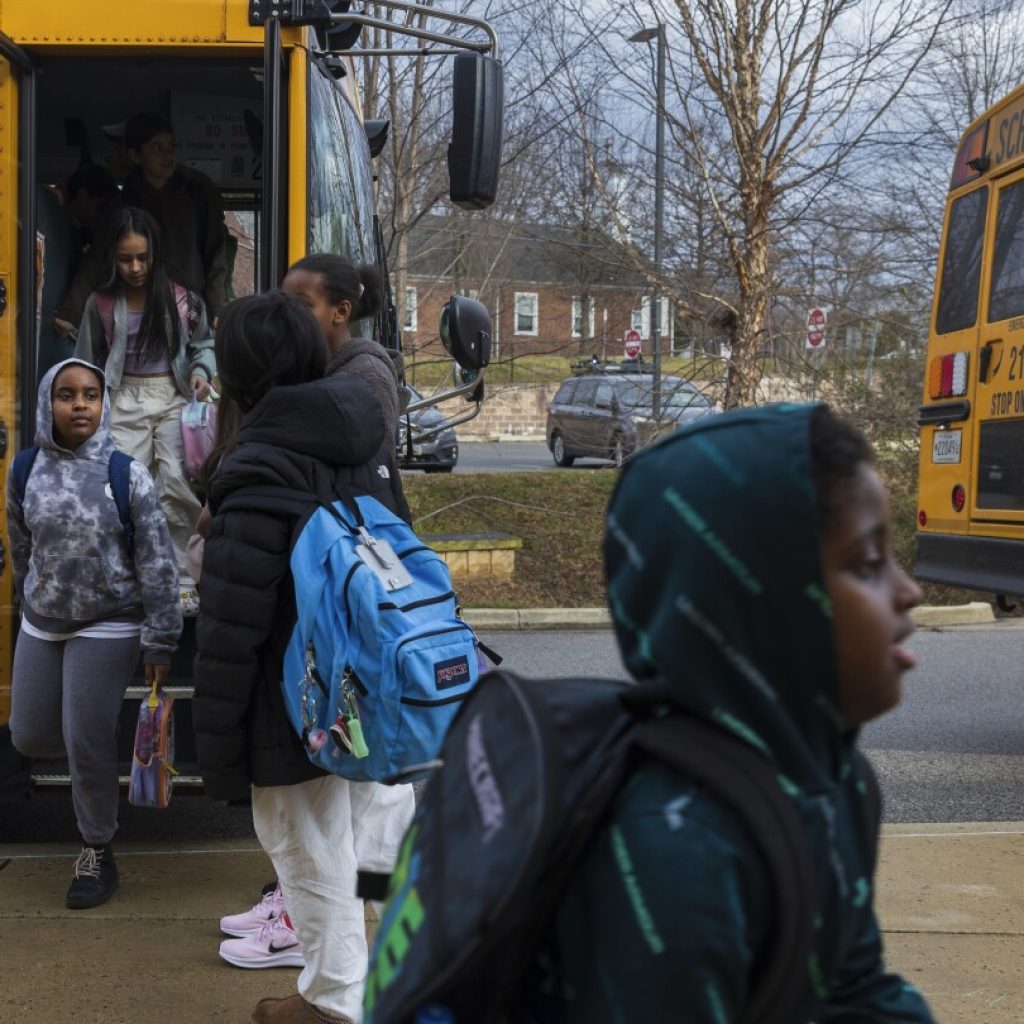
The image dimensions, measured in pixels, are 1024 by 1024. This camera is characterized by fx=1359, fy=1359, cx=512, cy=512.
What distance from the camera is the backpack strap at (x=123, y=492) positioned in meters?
4.23

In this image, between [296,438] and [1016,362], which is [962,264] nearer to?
[1016,362]

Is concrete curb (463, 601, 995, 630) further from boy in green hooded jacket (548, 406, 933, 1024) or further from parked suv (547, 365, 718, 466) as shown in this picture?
boy in green hooded jacket (548, 406, 933, 1024)

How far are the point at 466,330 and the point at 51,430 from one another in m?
1.76

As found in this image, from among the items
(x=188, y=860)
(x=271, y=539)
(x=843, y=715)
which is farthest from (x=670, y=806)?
(x=188, y=860)

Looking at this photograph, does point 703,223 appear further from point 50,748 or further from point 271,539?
point 271,539

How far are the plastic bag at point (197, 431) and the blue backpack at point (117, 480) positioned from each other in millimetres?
Answer: 731

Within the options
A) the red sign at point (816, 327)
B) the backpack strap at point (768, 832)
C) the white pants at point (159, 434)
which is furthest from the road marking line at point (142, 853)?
the red sign at point (816, 327)

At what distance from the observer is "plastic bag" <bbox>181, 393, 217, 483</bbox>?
5.04 metres

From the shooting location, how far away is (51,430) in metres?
4.23

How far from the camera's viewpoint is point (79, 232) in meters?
5.91

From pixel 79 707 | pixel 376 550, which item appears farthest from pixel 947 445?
pixel 376 550

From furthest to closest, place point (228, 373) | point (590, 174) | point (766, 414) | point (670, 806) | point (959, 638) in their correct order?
point (590, 174)
point (959, 638)
point (228, 373)
point (766, 414)
point (670, 806)

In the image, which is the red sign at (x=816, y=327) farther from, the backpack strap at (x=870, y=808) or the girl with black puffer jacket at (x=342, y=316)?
the backpack strap at (x=870, y=808)

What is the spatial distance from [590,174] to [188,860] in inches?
304
